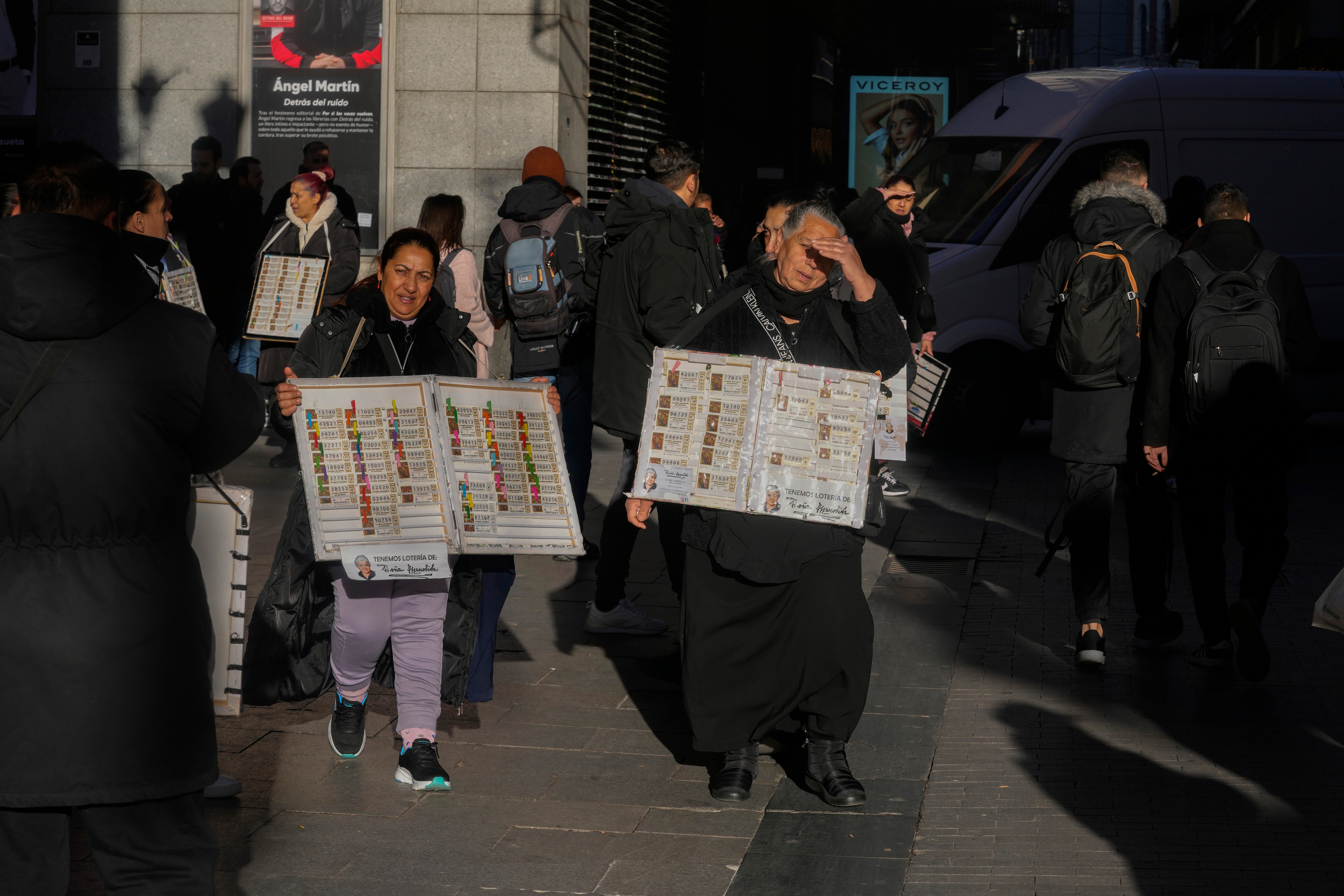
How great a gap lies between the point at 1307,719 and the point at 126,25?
11.1 m

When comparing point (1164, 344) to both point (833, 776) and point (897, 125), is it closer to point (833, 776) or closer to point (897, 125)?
point (833, 776)

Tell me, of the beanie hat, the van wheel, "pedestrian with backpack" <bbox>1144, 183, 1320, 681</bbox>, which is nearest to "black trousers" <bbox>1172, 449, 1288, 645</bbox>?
"pedestrian with backpack" <bbox>1144, 183, 1320, 681</bbox>

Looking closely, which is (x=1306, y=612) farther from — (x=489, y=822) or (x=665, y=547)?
(x=489, y=822)

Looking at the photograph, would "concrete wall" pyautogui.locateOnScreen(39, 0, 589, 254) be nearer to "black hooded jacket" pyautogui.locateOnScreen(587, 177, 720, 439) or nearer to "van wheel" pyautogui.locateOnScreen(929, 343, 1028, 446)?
"van wheel" pyautogui.locateOnScreen(929, 343, 1028, 446)

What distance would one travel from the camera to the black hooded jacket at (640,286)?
233 inches

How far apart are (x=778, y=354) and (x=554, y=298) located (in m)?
2.63

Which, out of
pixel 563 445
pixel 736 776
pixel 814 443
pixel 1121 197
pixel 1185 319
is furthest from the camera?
pixel 1121 197

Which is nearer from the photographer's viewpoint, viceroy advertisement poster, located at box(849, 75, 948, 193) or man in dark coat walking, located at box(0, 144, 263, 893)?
man in dark coat walking, located at box(0, 144, 263, 893)

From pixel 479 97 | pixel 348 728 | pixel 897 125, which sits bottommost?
pixel 348 728

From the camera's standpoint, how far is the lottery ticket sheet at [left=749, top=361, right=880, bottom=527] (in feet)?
14.5

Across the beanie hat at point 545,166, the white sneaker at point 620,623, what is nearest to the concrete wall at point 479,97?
the beanie hat at point 545,166

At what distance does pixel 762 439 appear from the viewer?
14.7 feet

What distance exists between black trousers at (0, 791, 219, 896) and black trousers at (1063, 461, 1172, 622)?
4053mm

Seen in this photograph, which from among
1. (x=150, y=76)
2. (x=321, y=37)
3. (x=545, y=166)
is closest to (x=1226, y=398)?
(x=545, y=166)
